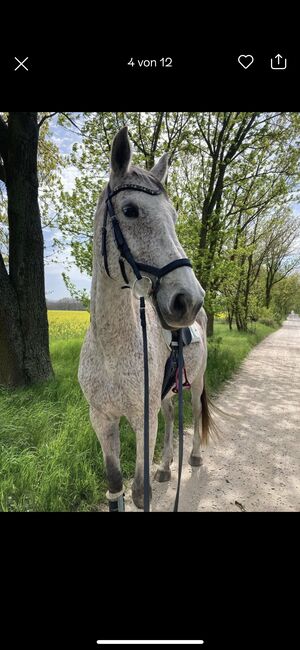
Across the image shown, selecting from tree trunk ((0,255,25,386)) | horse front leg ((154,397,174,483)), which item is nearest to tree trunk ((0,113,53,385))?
tree trunk ((0,255,25,386))

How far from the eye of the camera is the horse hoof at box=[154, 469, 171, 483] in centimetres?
294

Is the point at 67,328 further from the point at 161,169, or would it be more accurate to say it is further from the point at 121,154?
the point at 121,154

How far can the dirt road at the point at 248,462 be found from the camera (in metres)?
2.60

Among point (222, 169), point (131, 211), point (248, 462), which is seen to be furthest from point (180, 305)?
point (222, 169)

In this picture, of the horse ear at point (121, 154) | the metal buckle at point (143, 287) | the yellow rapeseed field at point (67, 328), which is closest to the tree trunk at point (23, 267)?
the yellow rapeseed field at point (67, 328)

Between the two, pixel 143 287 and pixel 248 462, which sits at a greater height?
pixel 143 287

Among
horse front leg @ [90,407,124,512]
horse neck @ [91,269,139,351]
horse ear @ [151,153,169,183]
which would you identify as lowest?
horse front leg @ [90,407,124,512]

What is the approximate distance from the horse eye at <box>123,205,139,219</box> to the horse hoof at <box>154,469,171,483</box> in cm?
267

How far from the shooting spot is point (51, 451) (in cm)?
281
